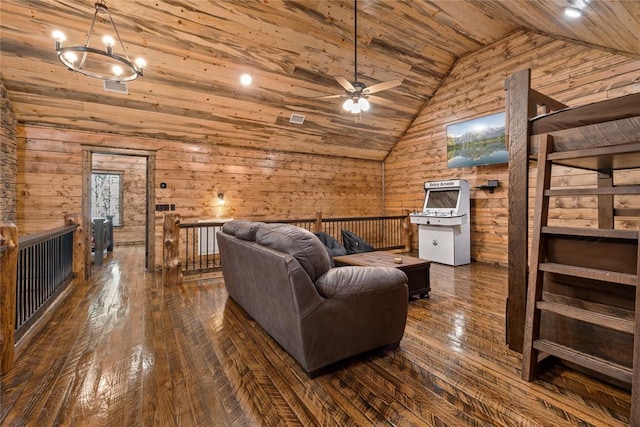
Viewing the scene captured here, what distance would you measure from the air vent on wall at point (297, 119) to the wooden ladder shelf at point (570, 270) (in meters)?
4.58

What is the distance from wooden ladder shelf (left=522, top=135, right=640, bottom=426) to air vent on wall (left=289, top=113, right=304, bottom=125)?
4.58 m

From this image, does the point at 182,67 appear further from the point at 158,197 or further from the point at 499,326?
the point at 499,326

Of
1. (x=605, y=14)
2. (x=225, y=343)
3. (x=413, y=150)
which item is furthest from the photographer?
(x=413, y=150)

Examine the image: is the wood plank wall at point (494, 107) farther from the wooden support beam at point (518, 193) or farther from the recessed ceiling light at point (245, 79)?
the recessed ceiling light at point (245, 79)

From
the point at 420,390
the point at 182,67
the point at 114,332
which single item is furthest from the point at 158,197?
the point at 420,390

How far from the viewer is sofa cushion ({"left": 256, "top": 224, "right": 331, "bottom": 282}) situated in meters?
1.87

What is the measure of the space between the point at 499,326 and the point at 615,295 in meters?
1.04

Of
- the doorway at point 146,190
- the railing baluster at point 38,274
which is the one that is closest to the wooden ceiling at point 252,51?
the doorway at point 146,190

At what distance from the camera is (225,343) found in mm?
2352

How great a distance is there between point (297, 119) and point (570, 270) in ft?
16.7

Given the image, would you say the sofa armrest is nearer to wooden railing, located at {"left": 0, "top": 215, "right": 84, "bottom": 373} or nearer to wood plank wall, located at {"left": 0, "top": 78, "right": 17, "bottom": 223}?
wooden railing, located at {"left": 0, "top": 215, "right": 84, "bottom": 373}

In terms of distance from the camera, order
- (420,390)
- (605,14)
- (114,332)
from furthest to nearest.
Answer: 1. (605,14)
2. (114,332)
3. (420,390)

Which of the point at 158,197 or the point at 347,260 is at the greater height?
the point at 158,197

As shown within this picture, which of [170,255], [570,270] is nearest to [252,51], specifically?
[170,255]
